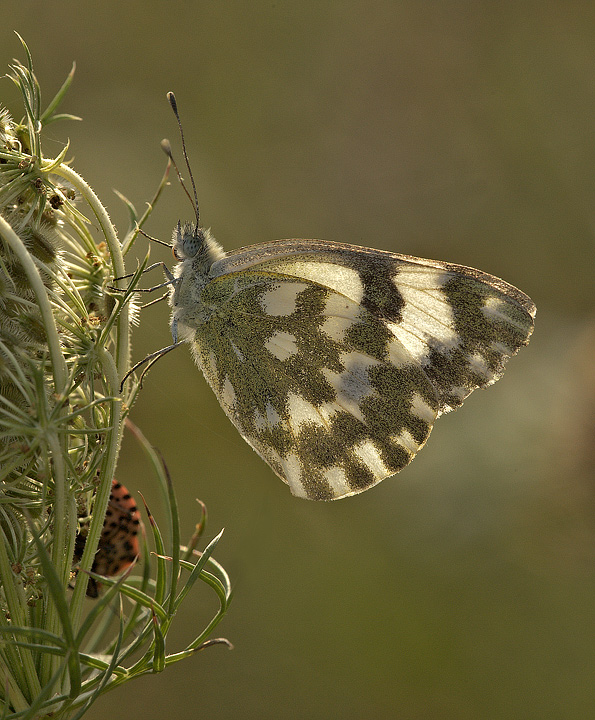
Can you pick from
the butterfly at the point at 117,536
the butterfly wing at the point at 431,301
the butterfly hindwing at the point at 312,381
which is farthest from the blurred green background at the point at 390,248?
the butterfly at the point at 117,536

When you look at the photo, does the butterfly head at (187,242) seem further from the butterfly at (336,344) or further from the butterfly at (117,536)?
the butterfly at (117,536)

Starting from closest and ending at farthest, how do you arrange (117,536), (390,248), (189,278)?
(117,536), (189,278), (390,248)

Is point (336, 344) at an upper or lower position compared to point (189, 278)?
lower

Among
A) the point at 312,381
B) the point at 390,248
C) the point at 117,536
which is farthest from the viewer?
the point at 390,248

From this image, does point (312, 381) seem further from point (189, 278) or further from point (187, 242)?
point (187, 242)

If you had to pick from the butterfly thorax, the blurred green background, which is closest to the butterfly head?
the butterfly thorax

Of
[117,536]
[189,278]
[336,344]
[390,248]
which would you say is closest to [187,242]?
[189,278]

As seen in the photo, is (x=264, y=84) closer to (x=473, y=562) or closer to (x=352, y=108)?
(x=352, y=108)
